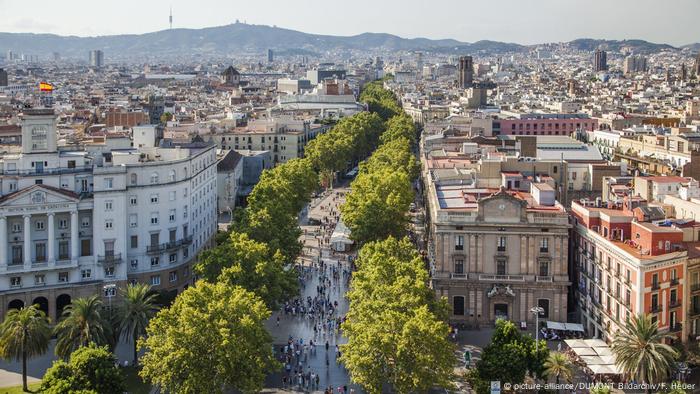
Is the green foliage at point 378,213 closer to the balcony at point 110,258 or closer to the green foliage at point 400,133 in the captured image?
the balcony at point 110,258

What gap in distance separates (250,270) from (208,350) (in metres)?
16.4

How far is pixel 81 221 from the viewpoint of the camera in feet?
237

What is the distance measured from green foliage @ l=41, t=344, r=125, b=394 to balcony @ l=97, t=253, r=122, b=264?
23198 millimetres

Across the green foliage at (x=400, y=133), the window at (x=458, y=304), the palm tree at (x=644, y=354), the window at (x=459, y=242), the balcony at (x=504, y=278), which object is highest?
the green foliage at (x=400, y=133)

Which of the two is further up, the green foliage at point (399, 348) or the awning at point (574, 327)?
the green foliage at point (399, 348)

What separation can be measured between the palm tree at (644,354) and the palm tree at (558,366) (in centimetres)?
297

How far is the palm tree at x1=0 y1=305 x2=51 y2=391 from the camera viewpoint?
55.9 metres

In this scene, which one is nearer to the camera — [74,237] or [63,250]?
[74,237]

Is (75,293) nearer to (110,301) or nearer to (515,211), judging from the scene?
(110,301)

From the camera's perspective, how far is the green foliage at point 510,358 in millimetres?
51344

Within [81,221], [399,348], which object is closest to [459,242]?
[399,348]

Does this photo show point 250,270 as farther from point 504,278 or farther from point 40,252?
point 504,278

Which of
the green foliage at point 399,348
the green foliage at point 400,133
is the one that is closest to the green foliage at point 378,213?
the green foliage at point 399,348

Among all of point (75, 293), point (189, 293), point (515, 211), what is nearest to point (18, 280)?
point (75, 293)
